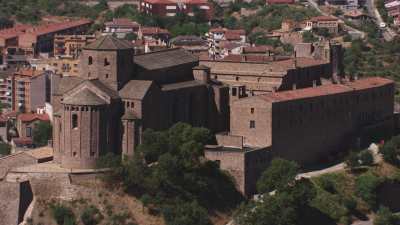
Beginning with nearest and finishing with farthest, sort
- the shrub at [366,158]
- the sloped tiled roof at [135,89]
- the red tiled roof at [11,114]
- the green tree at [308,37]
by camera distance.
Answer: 1. the sloped tiled roof at [135,89]
2. the shrub at [366,158]
3. the red tiled roof at [11,114]
4. the green tree at [308,37]

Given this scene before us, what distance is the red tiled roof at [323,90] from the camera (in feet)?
237

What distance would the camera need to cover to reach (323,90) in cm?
7675

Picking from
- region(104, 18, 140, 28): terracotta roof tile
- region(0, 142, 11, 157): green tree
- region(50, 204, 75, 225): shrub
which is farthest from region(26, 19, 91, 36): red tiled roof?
region(50, 204, 75, 225): shrub

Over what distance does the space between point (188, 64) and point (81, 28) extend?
190 feet

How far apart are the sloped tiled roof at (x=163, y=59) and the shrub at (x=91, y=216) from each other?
9916 millimetres

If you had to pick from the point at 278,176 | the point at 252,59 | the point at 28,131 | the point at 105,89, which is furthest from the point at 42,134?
the point at 278,176

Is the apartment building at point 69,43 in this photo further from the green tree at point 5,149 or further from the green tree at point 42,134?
→ the green tree at point 5,149

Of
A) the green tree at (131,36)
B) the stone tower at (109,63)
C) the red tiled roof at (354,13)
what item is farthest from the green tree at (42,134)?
the red tiled roof at (354,13)

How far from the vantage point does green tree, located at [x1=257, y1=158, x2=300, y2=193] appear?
2621 inches

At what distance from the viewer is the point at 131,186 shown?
65500 mm

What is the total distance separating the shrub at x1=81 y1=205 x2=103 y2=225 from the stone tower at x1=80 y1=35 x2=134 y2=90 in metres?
7.36

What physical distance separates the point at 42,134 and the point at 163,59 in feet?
68.3

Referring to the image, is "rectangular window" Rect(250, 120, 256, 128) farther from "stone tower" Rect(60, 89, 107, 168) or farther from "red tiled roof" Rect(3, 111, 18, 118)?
"red tiled roof" Rect(3, 111, 18, 118)

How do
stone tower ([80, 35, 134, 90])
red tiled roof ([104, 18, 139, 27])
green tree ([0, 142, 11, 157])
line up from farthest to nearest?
red tiled roof ([104, 18, 139, 27]) < green tree ([0, 142, 11, 157]) < stone tower ([80, 35, 134, 90])
